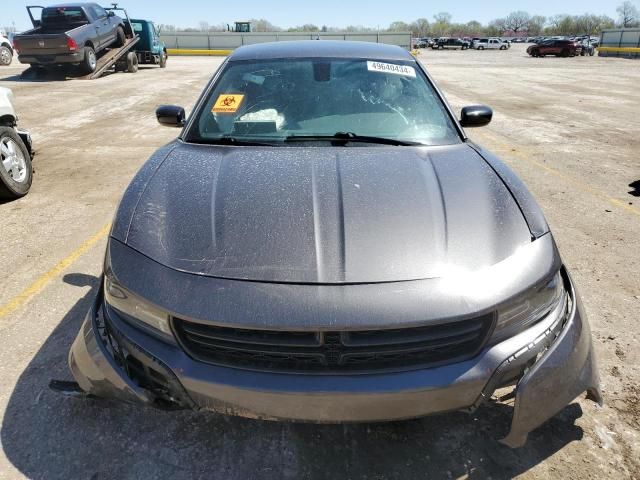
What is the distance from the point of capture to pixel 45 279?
346 cm

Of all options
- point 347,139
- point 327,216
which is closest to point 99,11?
point 347,139

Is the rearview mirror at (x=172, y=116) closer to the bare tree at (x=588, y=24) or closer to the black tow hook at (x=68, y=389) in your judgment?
the black tow hook at (x=68, y=389)

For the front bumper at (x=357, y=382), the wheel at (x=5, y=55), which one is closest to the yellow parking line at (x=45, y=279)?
the front bumper at (x=357, y=382)

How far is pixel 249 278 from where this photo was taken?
5.46ft

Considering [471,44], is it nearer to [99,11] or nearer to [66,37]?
[99,11]

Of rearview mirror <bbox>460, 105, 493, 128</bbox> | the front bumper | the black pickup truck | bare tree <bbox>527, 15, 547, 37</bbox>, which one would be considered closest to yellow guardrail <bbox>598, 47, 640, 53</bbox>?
the black pickup truck

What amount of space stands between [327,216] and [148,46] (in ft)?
77.6

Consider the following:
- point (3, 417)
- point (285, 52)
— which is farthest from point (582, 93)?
point (3, 417)

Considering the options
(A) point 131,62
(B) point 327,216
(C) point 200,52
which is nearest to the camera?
(B) point 327,216

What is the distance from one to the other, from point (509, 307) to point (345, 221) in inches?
27.3

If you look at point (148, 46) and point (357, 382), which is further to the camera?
point (148, 46)

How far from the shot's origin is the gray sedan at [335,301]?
1.58 meters

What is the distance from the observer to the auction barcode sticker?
10.6 ft

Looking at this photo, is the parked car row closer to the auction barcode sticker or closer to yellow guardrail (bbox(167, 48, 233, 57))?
yellow guardrail (bbox(167, 48, 233, 57))
